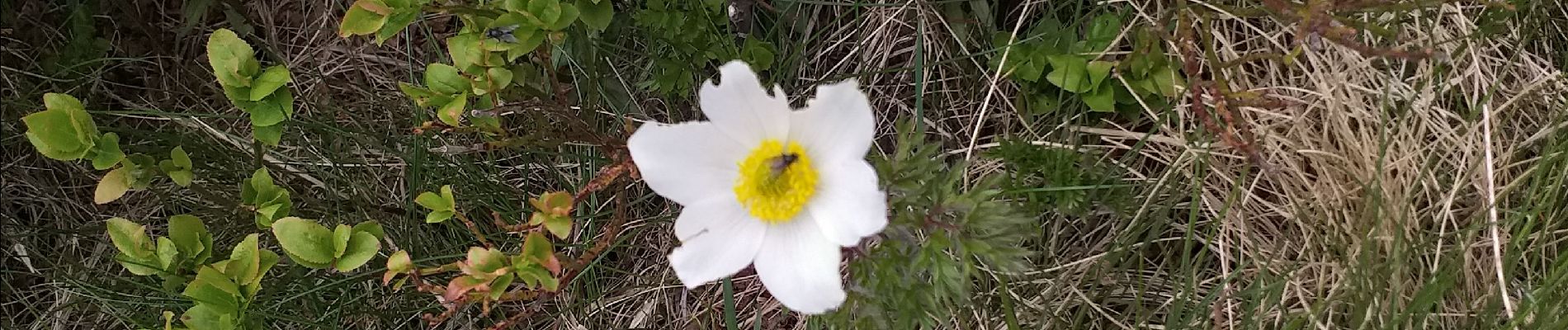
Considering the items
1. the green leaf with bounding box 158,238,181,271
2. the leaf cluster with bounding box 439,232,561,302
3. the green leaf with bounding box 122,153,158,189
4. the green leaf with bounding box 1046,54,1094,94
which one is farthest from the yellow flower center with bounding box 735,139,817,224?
the green leaf with bounding box 122,153,158,189

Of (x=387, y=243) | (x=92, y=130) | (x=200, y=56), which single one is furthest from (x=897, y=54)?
(x=200, y=56)

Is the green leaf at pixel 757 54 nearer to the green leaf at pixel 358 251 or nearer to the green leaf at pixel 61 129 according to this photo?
the green leaf at pixel 358 251

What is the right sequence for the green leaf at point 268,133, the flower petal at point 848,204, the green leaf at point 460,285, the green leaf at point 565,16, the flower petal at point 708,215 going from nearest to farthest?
the flower petal at point 848,204 < the flower petal at point 708,215 < the green leaf at point 460,285 < the green leaf at point 565,16 < the green leaf at point 268,133

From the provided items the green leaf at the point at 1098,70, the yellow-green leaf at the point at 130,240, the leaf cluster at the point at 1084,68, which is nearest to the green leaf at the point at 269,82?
the yellow-green leaf at the point at 130,240

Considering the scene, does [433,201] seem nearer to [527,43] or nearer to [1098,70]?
[527,43]

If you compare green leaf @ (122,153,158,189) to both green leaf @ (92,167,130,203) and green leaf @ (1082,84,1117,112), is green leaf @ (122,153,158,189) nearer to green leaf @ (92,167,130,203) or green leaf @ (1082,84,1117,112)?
green leaf @ (92,167,130,203)

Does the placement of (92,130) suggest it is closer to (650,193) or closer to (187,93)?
(187,93)
